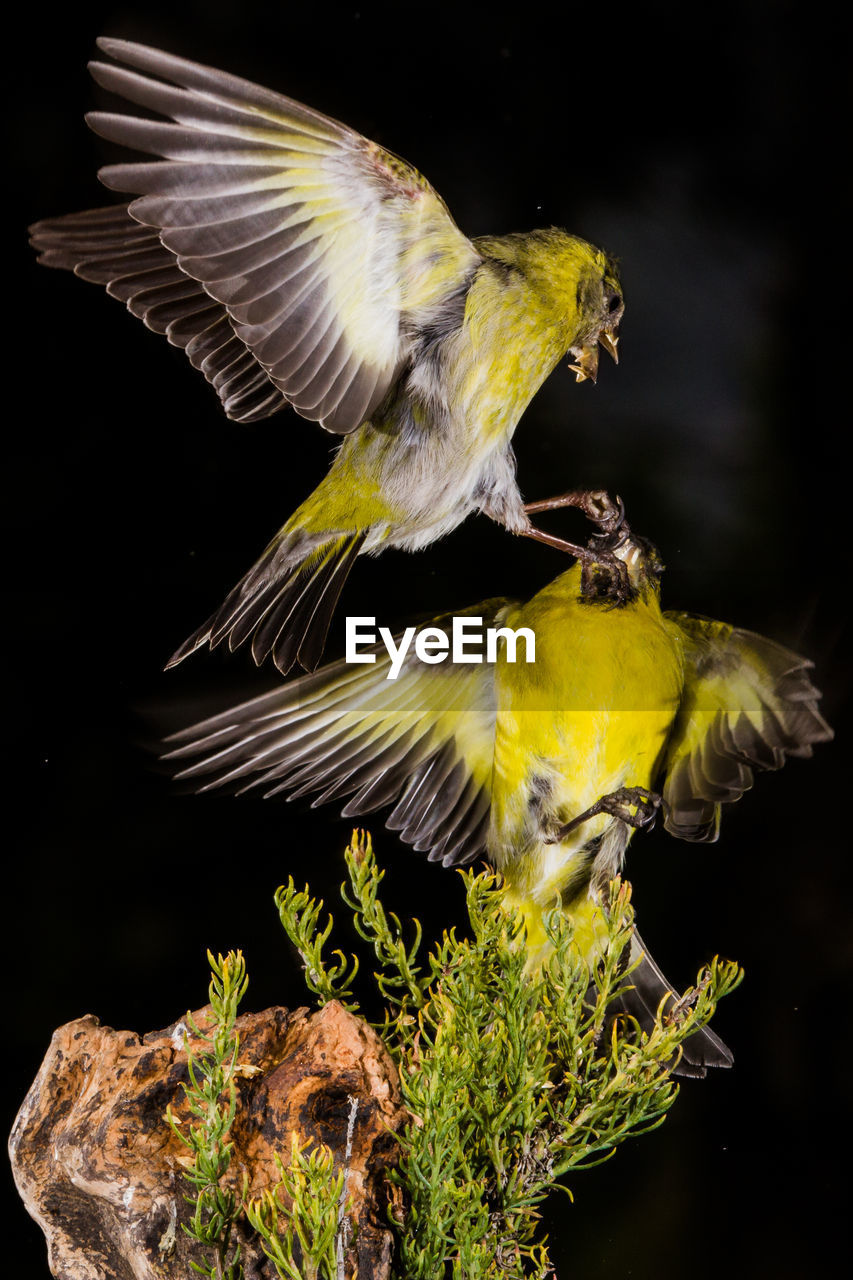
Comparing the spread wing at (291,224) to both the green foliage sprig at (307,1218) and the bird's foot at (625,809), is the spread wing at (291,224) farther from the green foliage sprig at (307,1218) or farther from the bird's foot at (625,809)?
the green foliage sprig at (307,1218)

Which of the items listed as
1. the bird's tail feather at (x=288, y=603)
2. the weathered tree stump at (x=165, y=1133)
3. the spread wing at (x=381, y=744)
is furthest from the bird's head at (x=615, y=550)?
the weathered tree stump at (x=165, y=1133)

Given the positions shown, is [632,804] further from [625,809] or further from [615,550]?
[615,550]

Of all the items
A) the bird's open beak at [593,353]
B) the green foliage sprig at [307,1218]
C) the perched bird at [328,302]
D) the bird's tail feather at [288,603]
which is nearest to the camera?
the green foliage sprig at [307,1218]

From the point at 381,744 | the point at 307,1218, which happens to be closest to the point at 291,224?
the point at 381,744

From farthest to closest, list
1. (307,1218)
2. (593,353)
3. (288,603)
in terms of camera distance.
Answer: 1. (593,353)
2. (288,603)
3. (307,1218)

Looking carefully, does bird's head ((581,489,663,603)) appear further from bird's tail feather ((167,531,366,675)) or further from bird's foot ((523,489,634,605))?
bird's tail feather ((167,531,366,675))
